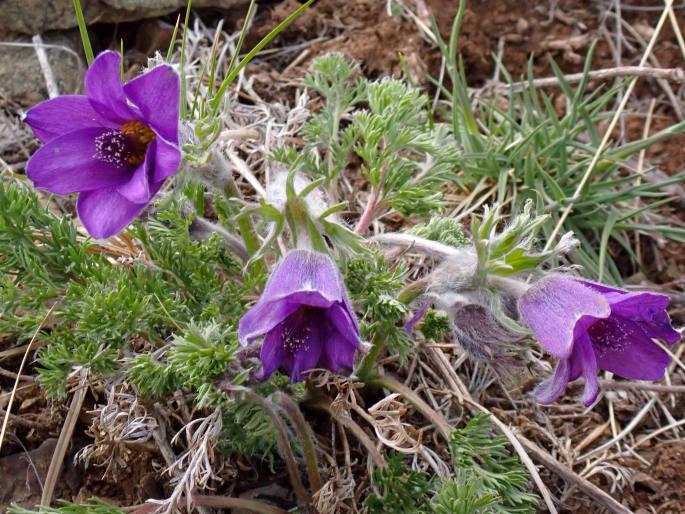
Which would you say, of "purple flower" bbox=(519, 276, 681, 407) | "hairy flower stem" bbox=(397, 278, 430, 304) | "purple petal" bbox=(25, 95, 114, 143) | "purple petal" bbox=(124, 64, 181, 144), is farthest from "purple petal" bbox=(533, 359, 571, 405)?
"purple petal" bbox=(25, 95, 114, 143)

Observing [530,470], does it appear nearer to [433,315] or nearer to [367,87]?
[433,315]

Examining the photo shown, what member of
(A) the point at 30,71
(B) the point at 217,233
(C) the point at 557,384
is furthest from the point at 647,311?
(A) the point at 30,71

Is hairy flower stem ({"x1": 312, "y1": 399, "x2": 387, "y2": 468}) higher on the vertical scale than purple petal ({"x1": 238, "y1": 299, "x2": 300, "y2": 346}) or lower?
lower

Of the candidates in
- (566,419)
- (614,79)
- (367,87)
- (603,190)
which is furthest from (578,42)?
(566,419)

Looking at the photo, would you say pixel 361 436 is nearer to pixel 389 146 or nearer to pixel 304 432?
pixel 304 432

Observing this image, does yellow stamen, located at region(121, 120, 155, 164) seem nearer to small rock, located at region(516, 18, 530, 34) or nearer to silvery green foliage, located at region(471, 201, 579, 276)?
silvery green foliage, located at region(471, 201, 579, 276)

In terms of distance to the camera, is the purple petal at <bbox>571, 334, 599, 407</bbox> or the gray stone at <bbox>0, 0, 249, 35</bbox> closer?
the purple petal at <bbox>571, 334, 599, 407</bbox>

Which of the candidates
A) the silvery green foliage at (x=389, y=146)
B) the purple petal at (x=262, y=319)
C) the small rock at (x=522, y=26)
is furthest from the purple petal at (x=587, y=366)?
the small rock at (x=522, y=26)
